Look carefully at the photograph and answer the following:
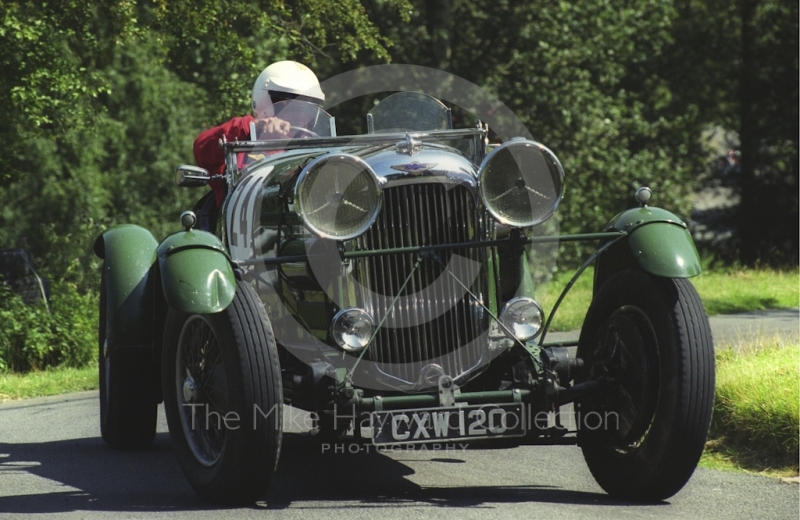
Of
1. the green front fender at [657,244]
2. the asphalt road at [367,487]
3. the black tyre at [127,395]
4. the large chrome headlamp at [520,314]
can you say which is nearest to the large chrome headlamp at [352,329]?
the asphalt road at [367,487]

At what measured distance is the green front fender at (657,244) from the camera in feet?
15.8

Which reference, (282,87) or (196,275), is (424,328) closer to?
(196,275)

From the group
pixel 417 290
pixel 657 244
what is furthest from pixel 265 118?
pixel 657 244

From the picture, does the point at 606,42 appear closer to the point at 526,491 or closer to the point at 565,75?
the point at 565,75

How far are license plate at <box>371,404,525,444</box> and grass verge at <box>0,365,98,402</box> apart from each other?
5.02 metres

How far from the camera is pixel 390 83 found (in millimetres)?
18625

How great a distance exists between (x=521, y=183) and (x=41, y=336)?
6.74 meters

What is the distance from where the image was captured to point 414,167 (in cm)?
507

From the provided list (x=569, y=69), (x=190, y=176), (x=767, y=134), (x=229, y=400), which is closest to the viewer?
(x=229, y=400)

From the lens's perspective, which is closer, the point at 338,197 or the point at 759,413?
the point at 338,197

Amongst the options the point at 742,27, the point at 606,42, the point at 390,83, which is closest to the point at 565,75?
the point at 606,42

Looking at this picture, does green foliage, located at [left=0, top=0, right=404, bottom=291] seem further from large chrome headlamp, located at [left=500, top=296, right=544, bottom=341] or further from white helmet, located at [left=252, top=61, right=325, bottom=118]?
large chrome headlamp, located at [left=500, top=296, right=544, bottom=341]

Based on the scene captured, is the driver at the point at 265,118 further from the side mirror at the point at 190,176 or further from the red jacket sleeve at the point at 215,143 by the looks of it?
the side mirror at the point at 190,176

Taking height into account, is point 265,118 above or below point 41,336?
above
